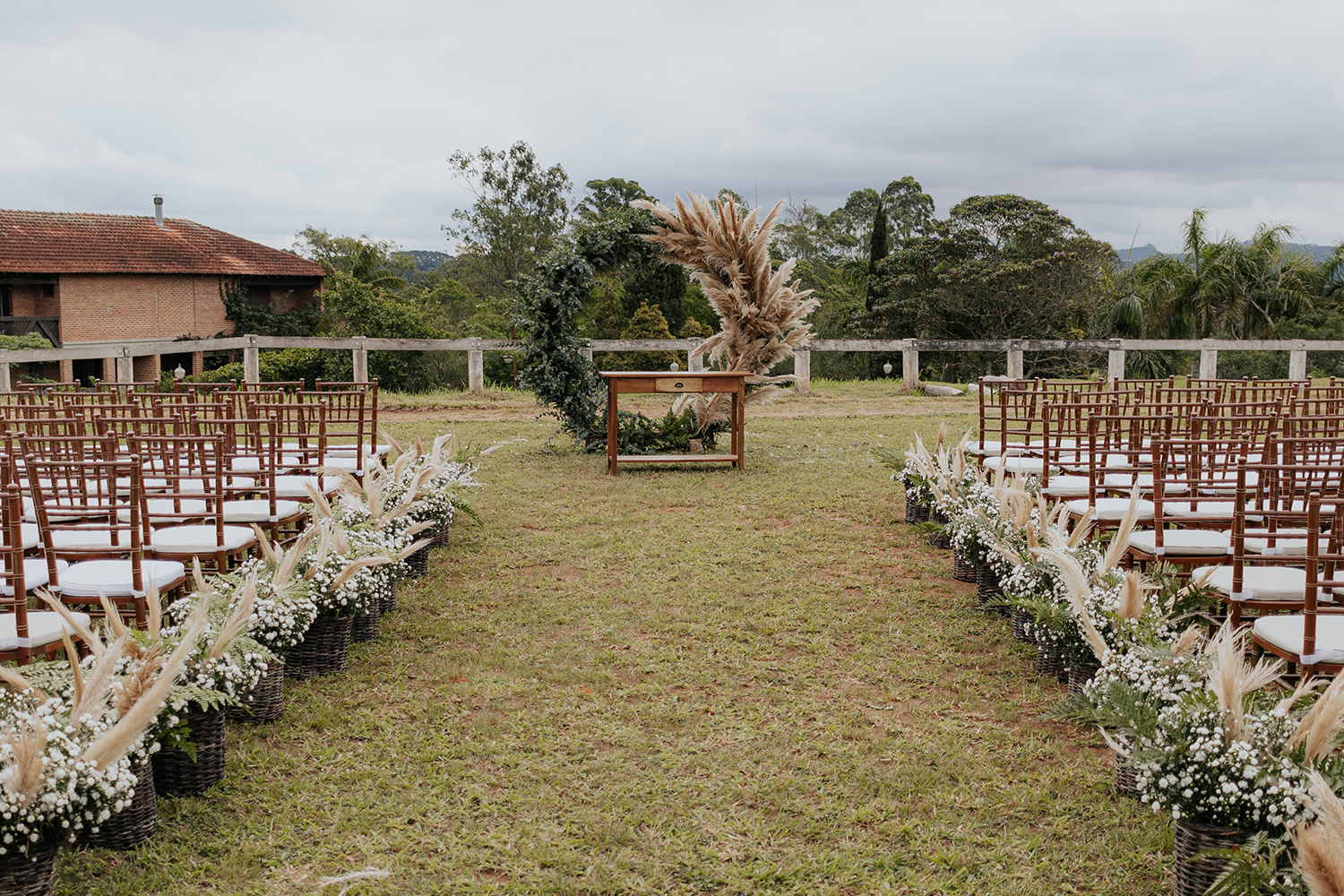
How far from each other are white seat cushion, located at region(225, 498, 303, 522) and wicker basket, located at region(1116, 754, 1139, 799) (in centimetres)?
411

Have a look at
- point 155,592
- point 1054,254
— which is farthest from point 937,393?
point 155,592

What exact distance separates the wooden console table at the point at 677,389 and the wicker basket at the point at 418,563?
387 cm

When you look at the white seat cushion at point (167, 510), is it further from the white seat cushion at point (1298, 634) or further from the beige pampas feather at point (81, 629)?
the white seat cushion at point (1298, 634)

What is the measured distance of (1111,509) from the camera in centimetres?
546

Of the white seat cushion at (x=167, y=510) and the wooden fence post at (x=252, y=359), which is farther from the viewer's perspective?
the wooden fence post at (x=252, y=359)

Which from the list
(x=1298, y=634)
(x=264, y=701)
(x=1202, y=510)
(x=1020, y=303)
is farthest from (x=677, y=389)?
(x=1020, y=303)

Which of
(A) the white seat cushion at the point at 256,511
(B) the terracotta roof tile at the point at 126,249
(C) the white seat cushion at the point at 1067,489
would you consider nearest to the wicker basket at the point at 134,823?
(A) the white seat cushion at the point at 256,511

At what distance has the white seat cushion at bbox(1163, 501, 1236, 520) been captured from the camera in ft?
16.7

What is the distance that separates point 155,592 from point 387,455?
15.2ft

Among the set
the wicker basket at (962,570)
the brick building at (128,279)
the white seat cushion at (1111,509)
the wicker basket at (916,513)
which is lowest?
the wicker basket at (962,570)

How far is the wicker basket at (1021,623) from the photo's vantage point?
4898mm

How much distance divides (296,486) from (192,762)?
3.02 metres

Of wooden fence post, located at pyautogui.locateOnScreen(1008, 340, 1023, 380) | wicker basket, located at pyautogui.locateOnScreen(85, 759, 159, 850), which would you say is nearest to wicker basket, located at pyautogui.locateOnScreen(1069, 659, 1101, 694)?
wicker basket, located at pyautogui.locateOnScreen(85, 759, 159, 850)

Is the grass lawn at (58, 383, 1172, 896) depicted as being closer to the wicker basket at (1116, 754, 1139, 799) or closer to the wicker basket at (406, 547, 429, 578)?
the wicker basket at (1116, 754, 1139, 799)
